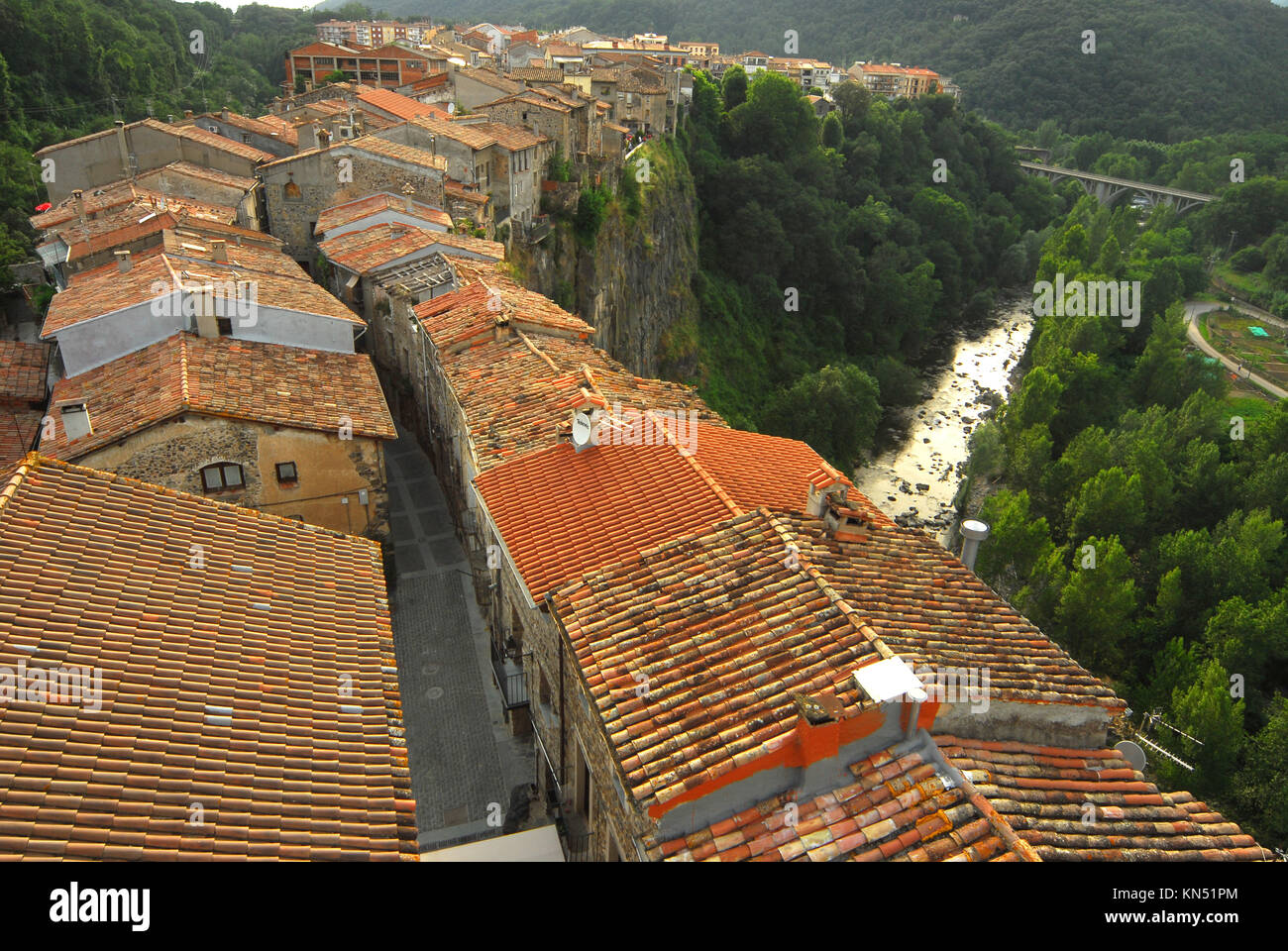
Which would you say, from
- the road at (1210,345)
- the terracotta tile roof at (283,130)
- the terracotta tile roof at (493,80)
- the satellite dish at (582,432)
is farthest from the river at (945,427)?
the terracotta tile roof at (283,130)

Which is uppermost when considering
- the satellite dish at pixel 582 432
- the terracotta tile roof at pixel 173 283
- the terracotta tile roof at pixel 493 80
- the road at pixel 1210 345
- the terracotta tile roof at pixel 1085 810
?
the terracotta tile roof at pixel 493 80

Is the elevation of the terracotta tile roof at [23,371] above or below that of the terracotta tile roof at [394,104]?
below

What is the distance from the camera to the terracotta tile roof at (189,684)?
8.84m

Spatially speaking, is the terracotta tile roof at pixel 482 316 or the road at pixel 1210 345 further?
the road at pixel 1210 345

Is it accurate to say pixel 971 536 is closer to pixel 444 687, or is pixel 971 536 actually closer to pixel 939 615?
pixel 939 615

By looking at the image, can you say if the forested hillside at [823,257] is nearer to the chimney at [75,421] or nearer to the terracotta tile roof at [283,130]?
the terracotta tile roof at [283,130]

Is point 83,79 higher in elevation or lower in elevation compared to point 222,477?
higher

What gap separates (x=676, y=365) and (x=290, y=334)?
39868mm

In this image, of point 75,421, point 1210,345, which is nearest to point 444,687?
point 75,421

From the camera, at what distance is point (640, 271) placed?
193ft

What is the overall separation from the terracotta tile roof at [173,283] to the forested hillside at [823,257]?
34552 mm

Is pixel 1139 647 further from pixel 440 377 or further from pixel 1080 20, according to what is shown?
pixel 1080 20

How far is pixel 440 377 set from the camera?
2372cm

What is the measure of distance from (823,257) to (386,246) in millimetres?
53692
